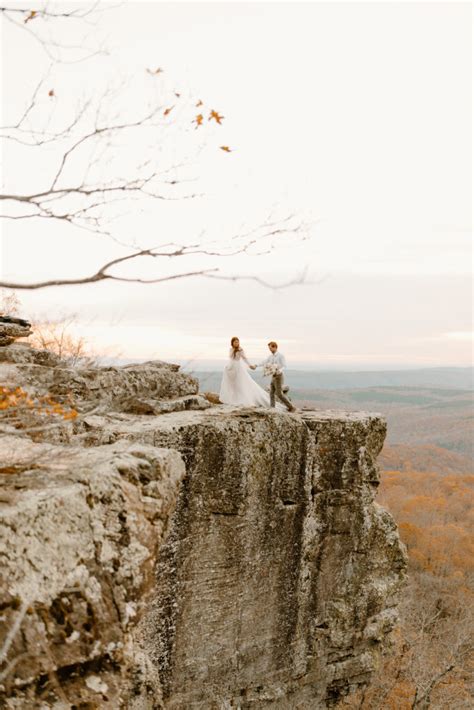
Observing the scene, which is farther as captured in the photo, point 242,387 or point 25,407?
point 242,387

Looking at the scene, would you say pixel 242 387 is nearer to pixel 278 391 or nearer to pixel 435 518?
pixel 278 391

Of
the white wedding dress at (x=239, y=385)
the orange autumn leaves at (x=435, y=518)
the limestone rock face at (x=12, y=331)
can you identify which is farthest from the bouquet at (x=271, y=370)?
the orange autumn leaves at (x=435, y=518)

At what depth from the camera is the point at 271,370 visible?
1306 centimetres

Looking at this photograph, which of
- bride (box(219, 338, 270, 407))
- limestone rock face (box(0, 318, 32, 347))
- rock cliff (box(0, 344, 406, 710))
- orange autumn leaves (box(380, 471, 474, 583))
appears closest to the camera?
rock cliff (box(0, 344, 406, 710))

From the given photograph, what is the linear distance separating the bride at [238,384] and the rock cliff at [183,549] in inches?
36.1

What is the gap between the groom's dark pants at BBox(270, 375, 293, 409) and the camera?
13.4m

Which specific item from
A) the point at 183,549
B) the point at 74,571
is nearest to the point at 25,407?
the point at 74,571

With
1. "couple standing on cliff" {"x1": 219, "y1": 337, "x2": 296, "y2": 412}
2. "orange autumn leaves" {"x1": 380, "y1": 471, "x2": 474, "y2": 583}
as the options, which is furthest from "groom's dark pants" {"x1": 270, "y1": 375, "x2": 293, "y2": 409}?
"orange autumn leaves" {"x1": 380, "y1": 471, "x2": 474, "y2": 583}

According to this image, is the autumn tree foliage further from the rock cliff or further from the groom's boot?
the groom's boot

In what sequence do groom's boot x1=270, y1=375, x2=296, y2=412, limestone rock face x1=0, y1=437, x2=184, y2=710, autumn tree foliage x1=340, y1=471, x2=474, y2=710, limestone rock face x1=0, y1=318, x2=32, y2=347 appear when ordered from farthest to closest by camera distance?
autumn tree foliage x1=340, y1=471, x2=474, y2=710
limestone rock face x1=0, y1=318, x2=32, y2=347
groom's boot x1=270, y1=375, x2=296, y2=412
limestone rock face x1=0, y1=437, x2=184, y2=710

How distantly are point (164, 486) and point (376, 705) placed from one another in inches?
628

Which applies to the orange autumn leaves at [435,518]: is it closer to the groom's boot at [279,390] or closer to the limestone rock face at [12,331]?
the groom's boot at [279,390]

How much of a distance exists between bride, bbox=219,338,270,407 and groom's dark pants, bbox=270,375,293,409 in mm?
518

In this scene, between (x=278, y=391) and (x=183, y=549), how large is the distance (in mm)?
4369
